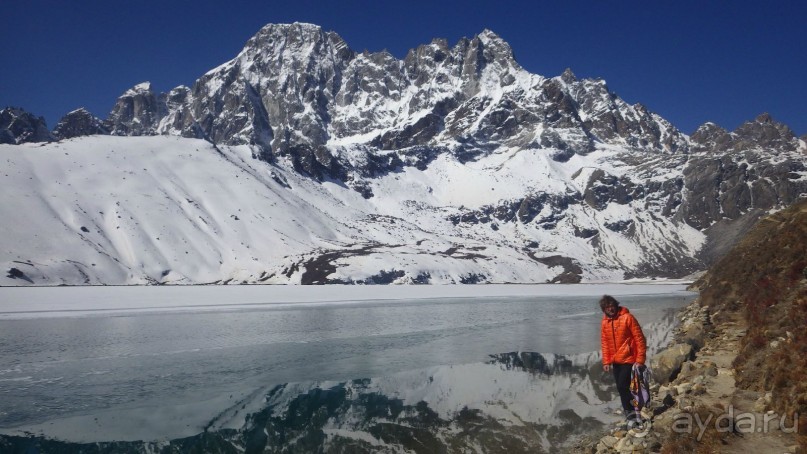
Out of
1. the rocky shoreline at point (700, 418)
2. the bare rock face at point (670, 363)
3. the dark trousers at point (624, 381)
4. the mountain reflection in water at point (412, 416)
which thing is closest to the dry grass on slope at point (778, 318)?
the rocky shoreline at point (700, 418)

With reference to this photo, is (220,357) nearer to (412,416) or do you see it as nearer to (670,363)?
(412,416)

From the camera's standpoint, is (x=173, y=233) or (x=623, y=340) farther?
(x=173, y=233)

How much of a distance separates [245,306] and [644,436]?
180 feet

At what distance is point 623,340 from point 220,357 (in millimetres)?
20400

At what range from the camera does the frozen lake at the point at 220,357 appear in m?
16.6

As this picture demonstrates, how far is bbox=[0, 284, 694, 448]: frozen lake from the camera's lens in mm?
16562

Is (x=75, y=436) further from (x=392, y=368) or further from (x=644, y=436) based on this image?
(x=644, y=436)

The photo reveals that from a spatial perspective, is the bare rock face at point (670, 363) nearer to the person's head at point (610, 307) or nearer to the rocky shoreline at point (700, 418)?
the rocky shoreline at point (700, 418)

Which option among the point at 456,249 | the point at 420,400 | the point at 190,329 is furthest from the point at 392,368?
the point at 456,249

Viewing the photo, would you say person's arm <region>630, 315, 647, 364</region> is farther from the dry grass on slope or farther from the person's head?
the dry grass on slope

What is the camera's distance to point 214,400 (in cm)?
1822

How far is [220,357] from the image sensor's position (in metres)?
26.3

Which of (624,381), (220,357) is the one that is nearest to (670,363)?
(624,381)

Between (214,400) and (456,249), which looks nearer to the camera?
(214,400)
